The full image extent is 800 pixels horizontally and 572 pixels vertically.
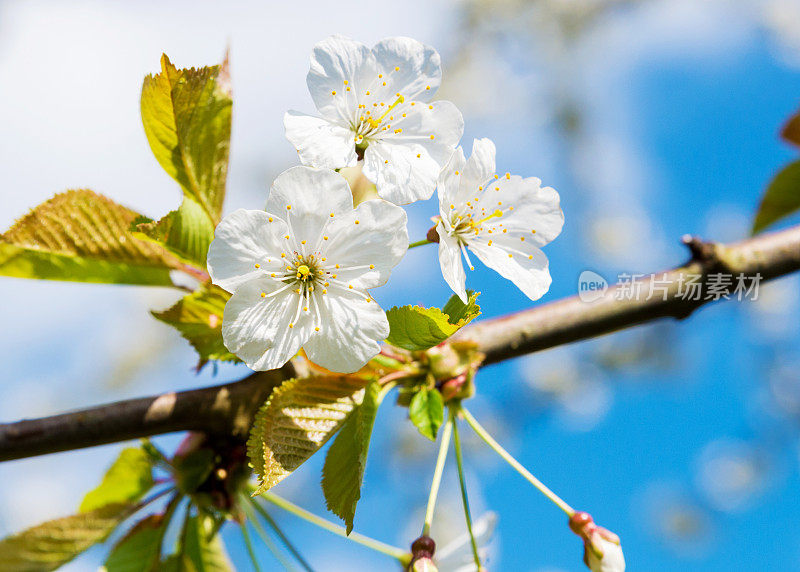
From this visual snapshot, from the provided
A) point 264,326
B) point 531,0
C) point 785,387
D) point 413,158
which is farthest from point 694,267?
point 531,0

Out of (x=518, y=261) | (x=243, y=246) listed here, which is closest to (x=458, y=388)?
(x=518, y=261)

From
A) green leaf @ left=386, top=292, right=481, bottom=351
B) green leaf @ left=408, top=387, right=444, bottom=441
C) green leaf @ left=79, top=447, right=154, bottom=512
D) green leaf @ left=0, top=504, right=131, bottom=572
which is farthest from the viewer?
green leaf @ left=79, top=447, right=154, bottom=512

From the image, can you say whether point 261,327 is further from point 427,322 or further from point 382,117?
point 382,117

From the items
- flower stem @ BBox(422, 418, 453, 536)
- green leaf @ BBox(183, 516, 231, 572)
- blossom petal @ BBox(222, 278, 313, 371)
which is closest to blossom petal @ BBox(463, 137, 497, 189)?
blossom petal @ BBox(222, 278, 313, 371)

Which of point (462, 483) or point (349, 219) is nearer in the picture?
point (349, 219)

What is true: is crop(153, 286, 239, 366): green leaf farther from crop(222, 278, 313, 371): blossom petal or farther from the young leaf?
the young leaf
